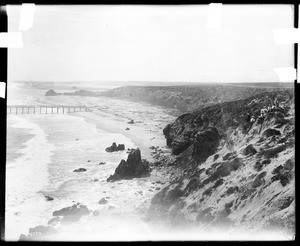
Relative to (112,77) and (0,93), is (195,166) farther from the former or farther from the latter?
(0,93)

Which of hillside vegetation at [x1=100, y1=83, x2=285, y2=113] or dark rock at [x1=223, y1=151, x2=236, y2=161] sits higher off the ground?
hillside vegetation at [x1=100, y1=83, x2=285, y2=113]

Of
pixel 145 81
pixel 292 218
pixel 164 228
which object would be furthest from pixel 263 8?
pixel 164 228

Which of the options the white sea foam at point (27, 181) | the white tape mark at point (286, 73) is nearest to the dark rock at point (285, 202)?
the white tape mark at point (286, 73)

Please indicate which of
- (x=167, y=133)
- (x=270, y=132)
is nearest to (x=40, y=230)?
(x=167, y=133)

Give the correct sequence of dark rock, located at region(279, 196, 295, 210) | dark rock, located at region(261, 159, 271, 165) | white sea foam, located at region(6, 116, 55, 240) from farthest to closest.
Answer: dark rock, located at region(261, 159, 271, 165) → white sea foam, located at region(6, 116, 55, 240) → dark rock, located at region(279, 196, 295, 210)

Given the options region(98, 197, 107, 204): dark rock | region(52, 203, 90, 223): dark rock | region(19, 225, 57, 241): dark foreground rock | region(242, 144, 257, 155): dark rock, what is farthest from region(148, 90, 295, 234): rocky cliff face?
region(19, 225, 57, 241): dark foreground rock

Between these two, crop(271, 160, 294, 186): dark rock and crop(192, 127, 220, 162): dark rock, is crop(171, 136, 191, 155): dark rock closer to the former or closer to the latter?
crop(192, 127, 220, 162): dark rock
